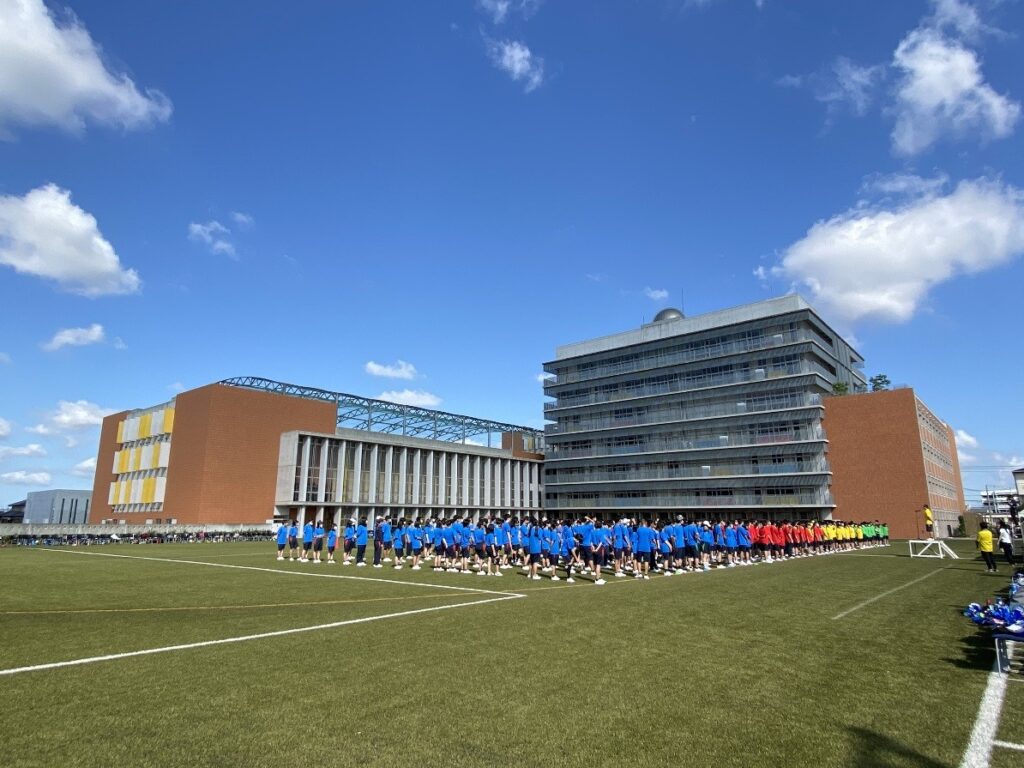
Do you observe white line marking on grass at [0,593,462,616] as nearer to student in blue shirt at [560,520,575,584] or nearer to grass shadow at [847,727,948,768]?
student in blue shirt at [560,520,575,584]

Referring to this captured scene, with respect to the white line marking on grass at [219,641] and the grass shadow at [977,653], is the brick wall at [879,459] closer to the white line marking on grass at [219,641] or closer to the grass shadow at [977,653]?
the grass shadow at [977,653]

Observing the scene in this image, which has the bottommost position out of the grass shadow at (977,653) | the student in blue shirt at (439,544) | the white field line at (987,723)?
the white field line at (987,723)

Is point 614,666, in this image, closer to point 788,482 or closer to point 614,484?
point 788,482

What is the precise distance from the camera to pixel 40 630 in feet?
29.7

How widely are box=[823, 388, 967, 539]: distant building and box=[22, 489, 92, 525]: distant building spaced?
369ft

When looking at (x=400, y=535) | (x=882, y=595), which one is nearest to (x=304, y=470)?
(x=400, y=535)

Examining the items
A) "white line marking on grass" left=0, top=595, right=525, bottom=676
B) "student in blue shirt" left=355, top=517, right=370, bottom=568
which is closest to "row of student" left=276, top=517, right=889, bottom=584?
"student in blue shirt" left=355, top=517, right=370, bottom=568

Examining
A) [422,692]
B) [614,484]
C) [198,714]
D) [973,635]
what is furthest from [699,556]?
[614,484]

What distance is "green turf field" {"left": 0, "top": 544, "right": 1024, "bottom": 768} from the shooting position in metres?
4.57

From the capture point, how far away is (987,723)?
204 inches

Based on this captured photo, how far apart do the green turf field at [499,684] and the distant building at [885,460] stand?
159ft

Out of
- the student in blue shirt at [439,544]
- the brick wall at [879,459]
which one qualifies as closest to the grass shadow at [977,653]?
the student in blue shirt at [439,544]

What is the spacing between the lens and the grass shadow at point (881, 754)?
14.2 feet

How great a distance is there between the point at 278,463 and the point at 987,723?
62.1 metres
